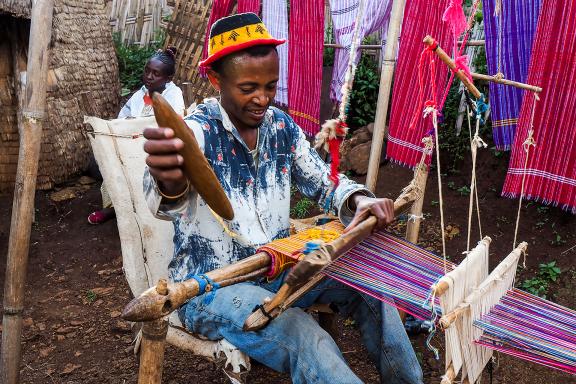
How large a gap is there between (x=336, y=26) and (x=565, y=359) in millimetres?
3453

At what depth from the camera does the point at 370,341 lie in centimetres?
251

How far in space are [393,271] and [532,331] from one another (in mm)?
519

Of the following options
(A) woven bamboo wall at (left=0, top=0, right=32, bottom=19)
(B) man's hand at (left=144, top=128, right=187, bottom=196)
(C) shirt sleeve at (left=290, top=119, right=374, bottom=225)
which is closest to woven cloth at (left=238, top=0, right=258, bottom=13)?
(A) woven bamboo wall at (left=0, top=0, right=32, bottom=19)

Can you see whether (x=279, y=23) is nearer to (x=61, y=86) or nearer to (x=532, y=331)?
(x=61, y=86)

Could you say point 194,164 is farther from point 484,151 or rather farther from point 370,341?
point 484,151

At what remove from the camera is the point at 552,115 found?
3314 millimetres

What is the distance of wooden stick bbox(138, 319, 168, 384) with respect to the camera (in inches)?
74.6

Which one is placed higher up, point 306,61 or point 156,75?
point 306,61

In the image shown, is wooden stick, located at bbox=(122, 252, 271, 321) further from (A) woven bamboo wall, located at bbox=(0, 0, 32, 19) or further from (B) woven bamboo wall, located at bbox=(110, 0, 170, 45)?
(B) woven bamboo wall, located at bbox=(110, 0, 170, 45)

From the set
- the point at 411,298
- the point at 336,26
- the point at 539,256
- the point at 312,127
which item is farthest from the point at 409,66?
the point at 411,298

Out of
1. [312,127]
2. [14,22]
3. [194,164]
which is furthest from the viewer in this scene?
[14,22]

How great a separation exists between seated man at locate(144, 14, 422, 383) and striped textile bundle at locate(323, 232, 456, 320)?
12 centimetres

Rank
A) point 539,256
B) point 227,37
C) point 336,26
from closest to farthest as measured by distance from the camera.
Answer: point 227,37
point 539,256
point 336,26

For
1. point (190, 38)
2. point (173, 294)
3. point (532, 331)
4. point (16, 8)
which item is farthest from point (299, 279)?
point (190, 38)
